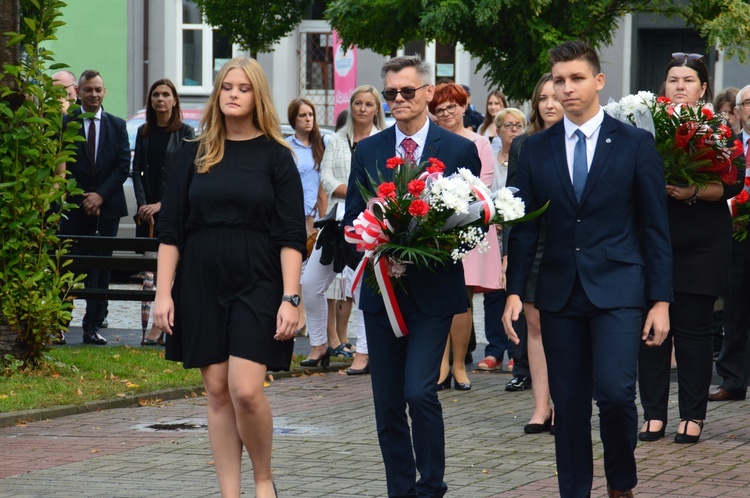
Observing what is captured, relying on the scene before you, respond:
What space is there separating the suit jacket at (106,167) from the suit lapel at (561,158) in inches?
302

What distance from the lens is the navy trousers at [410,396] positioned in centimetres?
596

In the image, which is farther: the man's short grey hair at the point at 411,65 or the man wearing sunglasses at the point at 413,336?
the man's short grey hair at the point at 411,65

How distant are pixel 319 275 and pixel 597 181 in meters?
5.52

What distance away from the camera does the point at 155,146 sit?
42.4ft

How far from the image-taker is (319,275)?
11.1m

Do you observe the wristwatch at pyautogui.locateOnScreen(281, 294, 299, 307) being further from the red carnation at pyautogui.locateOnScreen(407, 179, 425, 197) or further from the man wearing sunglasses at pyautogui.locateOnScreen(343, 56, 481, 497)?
the red carnation at pyautogui.locateOnScreen(407, 179, 425, 197)

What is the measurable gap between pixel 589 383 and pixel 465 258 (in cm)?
413

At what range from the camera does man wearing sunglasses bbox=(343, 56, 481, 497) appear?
597 cm

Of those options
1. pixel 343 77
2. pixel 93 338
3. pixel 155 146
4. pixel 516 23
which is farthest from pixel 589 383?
pixel 343 77

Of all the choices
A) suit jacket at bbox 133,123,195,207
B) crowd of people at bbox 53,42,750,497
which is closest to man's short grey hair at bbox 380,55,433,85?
crowd of people at bbox 53,42,750,497

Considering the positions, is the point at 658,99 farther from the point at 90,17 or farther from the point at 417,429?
the point at 90,17

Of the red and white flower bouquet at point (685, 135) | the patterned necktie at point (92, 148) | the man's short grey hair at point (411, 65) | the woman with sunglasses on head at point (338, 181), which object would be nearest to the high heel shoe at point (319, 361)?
the woman with sunglasses on head at point (338, 181)

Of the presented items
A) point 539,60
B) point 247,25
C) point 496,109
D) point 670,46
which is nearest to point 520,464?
point 496,109

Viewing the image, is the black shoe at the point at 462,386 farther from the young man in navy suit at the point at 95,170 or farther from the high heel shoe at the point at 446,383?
the young man in navy suit at the point at 95,170
